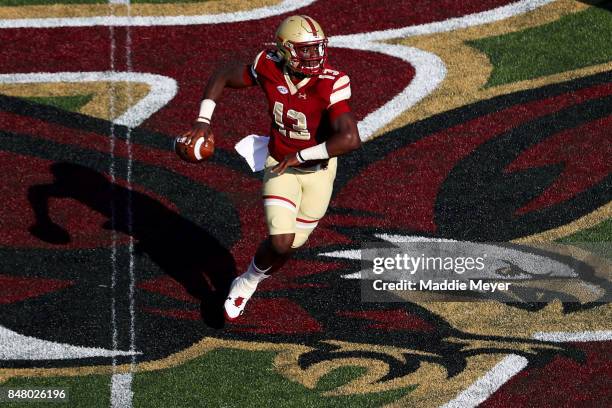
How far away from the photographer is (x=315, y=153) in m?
8.23

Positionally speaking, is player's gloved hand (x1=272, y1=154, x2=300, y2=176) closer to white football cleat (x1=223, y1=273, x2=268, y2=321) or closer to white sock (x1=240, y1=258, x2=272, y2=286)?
white sock (x1=240, y1=258, x2=272, y2=286)

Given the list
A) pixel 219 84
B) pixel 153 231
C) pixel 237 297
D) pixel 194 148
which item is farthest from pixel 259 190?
pixel 194 148

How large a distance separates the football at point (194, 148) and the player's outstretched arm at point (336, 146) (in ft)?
1.85

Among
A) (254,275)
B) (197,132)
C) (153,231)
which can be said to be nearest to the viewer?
(197,132)

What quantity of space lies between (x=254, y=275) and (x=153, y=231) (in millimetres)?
1510

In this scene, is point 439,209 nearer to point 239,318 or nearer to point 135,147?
point 239,318

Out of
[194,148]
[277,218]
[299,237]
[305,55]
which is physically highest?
[305,55]

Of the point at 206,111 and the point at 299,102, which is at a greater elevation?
the point at 299,102

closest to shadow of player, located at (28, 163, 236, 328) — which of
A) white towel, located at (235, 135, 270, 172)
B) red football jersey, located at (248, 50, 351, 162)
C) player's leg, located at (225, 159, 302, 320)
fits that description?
player's leg, located at (225, 159, 302, 320)

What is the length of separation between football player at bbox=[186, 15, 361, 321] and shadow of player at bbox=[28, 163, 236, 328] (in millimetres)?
525

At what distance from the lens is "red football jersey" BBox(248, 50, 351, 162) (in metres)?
8.31

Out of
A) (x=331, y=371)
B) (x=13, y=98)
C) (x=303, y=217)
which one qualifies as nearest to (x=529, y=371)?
(x=331, y=371)

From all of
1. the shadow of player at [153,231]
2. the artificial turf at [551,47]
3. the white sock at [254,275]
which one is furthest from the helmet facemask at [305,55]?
the artificial turf at [551,47]

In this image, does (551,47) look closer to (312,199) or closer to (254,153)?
(312,199)
